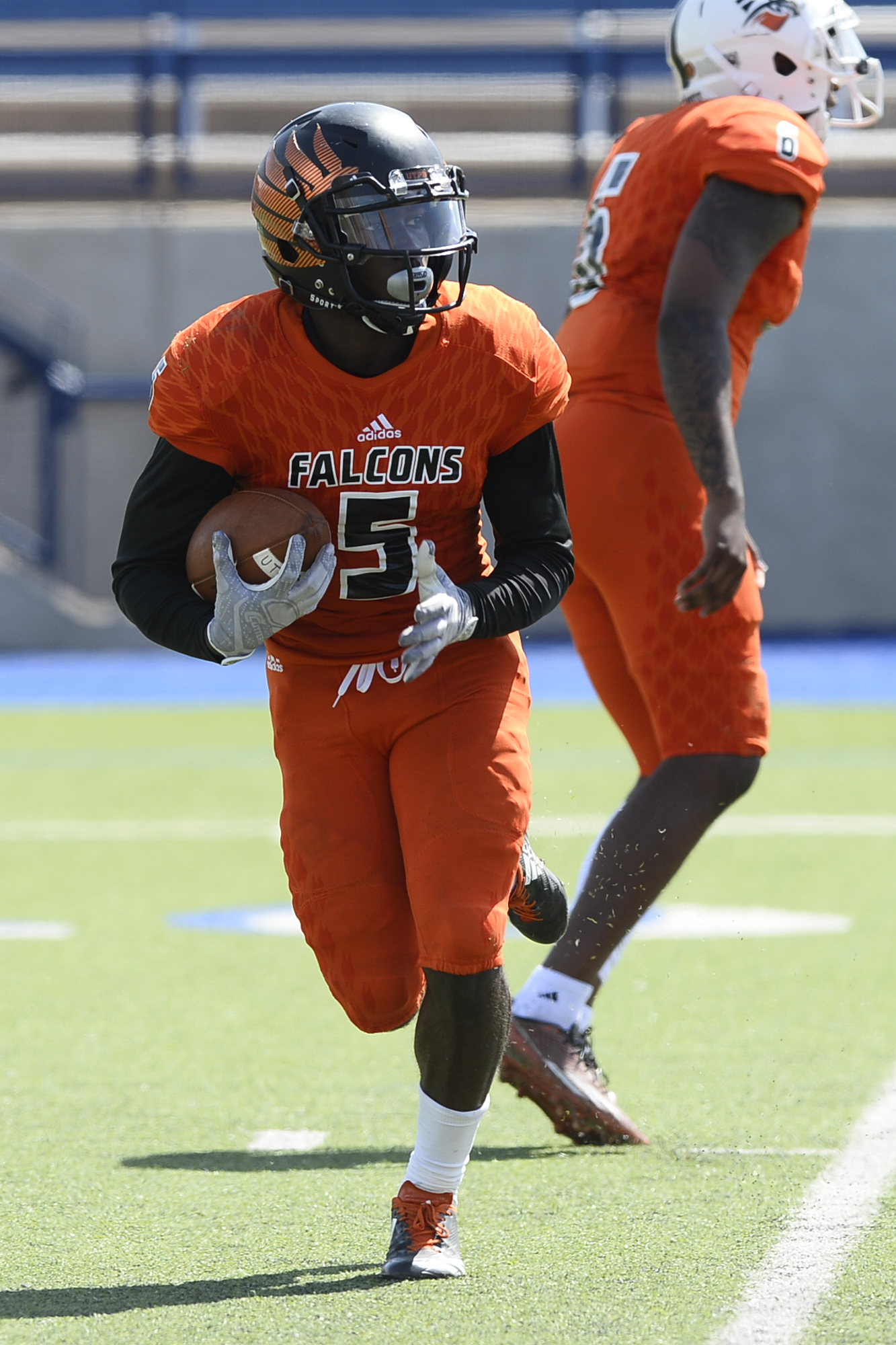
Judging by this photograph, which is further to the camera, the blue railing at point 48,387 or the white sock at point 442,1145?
the blue railing at point 48,387

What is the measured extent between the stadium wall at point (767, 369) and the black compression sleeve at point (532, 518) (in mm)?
13890

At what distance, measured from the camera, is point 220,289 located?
17.1 meters

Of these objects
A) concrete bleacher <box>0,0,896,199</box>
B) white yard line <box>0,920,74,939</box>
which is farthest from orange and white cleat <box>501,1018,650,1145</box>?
concrete bleacher <box>0,0,896,199</box>

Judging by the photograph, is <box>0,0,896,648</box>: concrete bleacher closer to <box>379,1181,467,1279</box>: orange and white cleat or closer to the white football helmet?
the white football helmet

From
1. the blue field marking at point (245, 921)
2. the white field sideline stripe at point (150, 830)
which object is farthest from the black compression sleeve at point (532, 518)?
the white field sideline stripe at point (150, 830)

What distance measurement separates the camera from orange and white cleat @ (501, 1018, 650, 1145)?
134 inches

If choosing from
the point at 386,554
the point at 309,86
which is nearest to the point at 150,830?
the point at 386,554

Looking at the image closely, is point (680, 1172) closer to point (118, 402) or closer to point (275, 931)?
point (275, 931)

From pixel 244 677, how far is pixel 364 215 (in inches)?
455

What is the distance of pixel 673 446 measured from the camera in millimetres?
3615

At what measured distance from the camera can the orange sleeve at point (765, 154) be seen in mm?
3484

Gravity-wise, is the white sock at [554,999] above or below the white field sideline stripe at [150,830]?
above

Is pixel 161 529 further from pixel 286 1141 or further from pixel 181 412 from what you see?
pixel 286 1141

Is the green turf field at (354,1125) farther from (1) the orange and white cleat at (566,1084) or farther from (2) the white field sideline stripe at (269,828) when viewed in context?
(2) the white field sideline stripe at (269,828)
